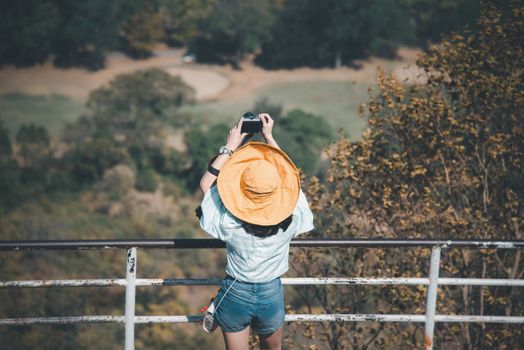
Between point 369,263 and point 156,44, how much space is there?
7289 cm

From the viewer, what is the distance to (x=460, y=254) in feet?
35.0

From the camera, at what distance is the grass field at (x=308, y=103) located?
64625mm

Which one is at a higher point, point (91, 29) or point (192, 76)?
point (91, 29)

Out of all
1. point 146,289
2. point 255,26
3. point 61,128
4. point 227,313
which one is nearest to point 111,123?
point 61,128

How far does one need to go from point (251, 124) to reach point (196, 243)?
0.91m

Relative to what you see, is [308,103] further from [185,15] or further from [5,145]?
[5,145]

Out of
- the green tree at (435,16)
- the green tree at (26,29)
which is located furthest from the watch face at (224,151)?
the green tree at (26,29)

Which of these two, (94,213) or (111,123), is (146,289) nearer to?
(94,213)

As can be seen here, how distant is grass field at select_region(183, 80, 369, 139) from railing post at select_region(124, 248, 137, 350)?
57941 millimetres

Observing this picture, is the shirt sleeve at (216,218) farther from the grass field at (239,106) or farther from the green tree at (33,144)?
the grass field at (239,106)

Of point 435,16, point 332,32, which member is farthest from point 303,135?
point 435,16

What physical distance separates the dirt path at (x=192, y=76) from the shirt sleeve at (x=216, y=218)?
220 feet

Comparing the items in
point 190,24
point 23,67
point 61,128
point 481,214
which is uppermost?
point 190,24

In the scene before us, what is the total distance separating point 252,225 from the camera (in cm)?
398
